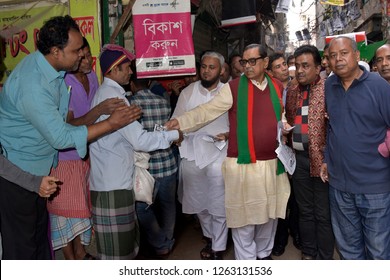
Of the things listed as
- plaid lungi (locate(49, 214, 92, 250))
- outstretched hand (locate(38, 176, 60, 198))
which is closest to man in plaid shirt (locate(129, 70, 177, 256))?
plaid lungi (locate(49, 214, 92, 250))

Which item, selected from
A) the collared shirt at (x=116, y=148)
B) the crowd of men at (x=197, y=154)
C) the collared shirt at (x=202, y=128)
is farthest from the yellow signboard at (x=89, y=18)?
the collared shirt at (x=116, y=148)

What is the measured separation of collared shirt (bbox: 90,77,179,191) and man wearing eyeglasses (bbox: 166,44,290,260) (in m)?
0.47

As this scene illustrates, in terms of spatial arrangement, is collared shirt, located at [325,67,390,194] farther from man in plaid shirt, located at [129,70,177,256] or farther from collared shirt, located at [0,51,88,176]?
collared shirt, located at [0,51,88,176]

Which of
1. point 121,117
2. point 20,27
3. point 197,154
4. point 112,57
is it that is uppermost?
point 20,27

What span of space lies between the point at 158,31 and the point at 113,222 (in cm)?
230

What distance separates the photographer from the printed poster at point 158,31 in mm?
4121

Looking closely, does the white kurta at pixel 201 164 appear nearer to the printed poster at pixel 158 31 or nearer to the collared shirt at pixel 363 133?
the printed poster at pixel 158 31

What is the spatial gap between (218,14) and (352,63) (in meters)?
6.42

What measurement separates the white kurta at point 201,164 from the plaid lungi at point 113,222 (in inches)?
46.6

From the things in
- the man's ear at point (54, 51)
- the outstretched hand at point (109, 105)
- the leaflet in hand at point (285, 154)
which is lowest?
the leaflet in hand at point (285, 154)

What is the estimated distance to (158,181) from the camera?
3889 mm

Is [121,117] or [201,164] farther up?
[121,117]

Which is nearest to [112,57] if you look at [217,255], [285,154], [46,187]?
[46,187]

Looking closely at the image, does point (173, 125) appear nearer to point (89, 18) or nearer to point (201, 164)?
point (201, 164)
